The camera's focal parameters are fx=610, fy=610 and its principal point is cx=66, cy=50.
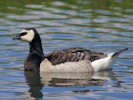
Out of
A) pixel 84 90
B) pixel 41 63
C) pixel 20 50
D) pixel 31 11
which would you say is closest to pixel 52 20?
pixel 31 11

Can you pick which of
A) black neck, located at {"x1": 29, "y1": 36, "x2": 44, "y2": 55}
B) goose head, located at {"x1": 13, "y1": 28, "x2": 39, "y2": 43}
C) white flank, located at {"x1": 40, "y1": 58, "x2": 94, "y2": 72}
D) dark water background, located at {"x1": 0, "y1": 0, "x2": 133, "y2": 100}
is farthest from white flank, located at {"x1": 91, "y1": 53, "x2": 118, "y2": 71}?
goose head, located at {"x1": 13, "y1": 28, "x2": 39, "y2": 43}

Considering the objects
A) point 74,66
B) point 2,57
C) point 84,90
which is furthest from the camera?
point 2,57

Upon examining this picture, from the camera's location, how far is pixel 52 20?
2920 centimetres

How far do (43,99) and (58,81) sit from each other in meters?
2.64

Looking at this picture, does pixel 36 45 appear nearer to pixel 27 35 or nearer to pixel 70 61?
pixel 27 35

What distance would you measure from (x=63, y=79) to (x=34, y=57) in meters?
1.96

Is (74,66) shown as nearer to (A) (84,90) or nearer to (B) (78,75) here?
(B) (78,75)

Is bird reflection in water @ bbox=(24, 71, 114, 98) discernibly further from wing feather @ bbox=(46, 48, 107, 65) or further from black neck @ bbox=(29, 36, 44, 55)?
black neck @ bbox=(29, 36, 44, 55)

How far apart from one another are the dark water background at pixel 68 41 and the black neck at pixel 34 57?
0.29 meters

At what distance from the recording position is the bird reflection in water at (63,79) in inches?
689

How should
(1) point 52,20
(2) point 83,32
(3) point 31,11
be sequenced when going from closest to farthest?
(2) point 83,32, (1) point 52,20, (3) point 31,11

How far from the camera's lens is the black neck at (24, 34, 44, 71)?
19781 mm

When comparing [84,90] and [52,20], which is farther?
[52,20]

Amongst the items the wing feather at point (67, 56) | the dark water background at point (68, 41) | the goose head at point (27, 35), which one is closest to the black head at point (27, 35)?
the goose head at point (27, 35)
